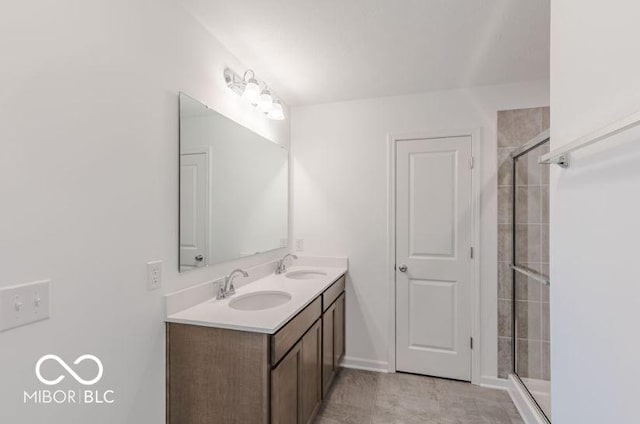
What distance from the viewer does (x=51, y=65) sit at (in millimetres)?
1002

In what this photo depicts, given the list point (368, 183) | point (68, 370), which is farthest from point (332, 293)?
point (68, 370)

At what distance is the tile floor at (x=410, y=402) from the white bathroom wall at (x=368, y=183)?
22cm

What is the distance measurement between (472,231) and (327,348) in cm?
149

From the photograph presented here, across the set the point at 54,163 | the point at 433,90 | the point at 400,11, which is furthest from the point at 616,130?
the point at 433,90

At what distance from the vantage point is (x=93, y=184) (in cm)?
114

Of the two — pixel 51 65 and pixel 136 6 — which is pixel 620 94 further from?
pixel 136 6

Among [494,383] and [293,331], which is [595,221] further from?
[494,383]

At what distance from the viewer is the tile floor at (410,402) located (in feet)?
6.73

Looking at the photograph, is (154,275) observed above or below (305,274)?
above

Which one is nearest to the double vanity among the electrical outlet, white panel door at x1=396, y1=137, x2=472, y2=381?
the electrical outlet

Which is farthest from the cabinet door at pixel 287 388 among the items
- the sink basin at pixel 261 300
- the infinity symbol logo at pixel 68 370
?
the infinity symbol logo at pixel 68 370

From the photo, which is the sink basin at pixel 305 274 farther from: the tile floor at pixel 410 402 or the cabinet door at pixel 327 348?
the tile floor at pixel 410 402

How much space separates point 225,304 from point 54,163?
1021mm

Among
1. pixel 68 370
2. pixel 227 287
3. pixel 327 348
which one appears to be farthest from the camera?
pixel 327 348
